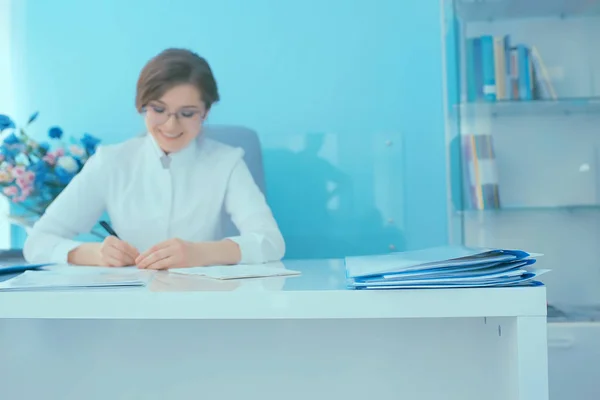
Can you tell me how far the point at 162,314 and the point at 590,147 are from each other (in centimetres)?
196

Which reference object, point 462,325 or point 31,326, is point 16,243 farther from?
point 462,325

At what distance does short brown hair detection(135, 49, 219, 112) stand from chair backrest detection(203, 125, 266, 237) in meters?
0.10

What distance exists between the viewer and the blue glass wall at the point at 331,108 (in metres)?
2.59

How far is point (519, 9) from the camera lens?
240cm

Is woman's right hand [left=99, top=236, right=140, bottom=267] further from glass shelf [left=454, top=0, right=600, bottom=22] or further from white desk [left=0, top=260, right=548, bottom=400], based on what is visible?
glass shelf [left=454, top=0, right=600, bottom=22]

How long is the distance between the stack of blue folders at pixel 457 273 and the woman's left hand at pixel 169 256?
2.02 feet

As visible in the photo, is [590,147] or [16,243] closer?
[590,147]

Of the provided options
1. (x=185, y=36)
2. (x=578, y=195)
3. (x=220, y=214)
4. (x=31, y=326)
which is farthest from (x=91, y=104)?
(x=578, y=195)

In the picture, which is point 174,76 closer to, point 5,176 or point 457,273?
point 5,176

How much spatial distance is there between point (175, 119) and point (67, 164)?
0.41 meters

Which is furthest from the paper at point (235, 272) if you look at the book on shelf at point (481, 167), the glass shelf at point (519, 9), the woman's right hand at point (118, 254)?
the glass shelf at point (519, 9)

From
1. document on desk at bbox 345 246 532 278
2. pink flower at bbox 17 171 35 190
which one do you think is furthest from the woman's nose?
document on desk at bbox 345 246 532 278

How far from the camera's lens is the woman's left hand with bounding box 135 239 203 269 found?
1362 millimetres

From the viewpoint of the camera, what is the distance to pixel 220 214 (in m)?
2.21
